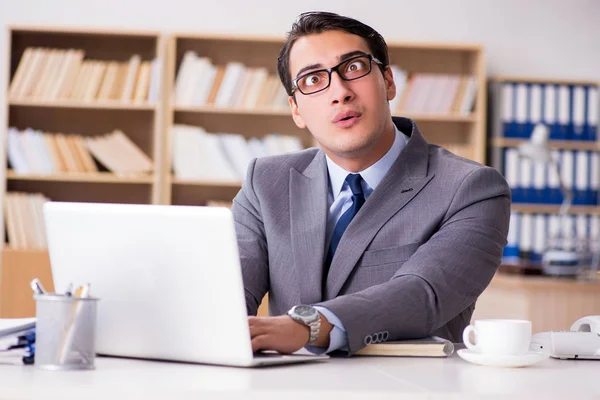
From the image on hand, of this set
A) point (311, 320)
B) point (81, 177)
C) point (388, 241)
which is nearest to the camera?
point (311, 320)

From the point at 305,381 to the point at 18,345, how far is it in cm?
41

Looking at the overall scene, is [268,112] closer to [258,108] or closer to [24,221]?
[258,108]

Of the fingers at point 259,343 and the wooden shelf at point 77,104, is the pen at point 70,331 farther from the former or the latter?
the wooden shelf at point 77,104

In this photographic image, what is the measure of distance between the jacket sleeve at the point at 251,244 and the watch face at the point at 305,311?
1.48 feet

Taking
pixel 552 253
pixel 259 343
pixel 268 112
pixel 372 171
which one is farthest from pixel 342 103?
pixel 268 112

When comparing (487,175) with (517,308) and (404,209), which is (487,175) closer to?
(404,209)

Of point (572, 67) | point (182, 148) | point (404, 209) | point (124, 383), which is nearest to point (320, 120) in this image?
point (404, 209)

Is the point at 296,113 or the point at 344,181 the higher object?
the point at 296,113

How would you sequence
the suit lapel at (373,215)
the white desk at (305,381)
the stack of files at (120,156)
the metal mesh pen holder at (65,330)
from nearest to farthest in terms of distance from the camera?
the white desk at (305,381), the metal mesh pen holder at (65,330), the suit lapel at (373,215), the stack of files at (120,156)

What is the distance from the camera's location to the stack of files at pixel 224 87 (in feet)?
15.8

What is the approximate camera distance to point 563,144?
16.6ft

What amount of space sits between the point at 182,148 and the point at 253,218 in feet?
9.48

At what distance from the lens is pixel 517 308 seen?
3.72m

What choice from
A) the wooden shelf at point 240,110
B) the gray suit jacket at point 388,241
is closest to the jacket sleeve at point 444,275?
the gray suit jacket at point 388,241
